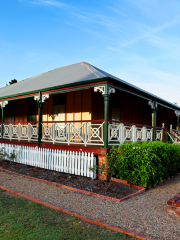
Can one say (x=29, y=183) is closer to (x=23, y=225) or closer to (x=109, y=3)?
(x=23, y=225)

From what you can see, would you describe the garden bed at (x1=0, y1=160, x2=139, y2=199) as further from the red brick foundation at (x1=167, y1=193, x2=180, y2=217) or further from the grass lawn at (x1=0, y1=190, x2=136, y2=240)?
the grass lawn at (x1=0, y1=190, x2=136, y2=240)

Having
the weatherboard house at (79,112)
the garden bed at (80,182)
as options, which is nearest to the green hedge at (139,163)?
the garden bed at (80,182)

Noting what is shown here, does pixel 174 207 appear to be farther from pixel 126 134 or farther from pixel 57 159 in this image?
pixel 57 159

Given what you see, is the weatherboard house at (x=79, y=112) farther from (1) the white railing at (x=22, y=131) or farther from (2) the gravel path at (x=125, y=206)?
(2) the gravel path at (x=125, y=206)

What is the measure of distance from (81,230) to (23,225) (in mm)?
1186

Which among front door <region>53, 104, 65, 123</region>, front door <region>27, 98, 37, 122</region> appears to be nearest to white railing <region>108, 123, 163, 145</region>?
front door <region>53, 104, 65, 123</region>

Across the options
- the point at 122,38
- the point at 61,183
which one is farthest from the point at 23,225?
the point at 122,38

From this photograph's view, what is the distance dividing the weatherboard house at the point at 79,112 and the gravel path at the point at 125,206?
2.56 m

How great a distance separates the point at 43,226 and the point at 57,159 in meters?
5.39

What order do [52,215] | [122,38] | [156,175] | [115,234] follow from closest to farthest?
[115,234], [52,215], [156,175], [122,38]

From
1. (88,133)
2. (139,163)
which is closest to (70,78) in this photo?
(88,133)

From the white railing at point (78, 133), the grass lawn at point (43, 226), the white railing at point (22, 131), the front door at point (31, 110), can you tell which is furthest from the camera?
the front door at point (31, 110)

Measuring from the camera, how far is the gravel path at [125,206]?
13.7 feet

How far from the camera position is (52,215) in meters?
4.70
